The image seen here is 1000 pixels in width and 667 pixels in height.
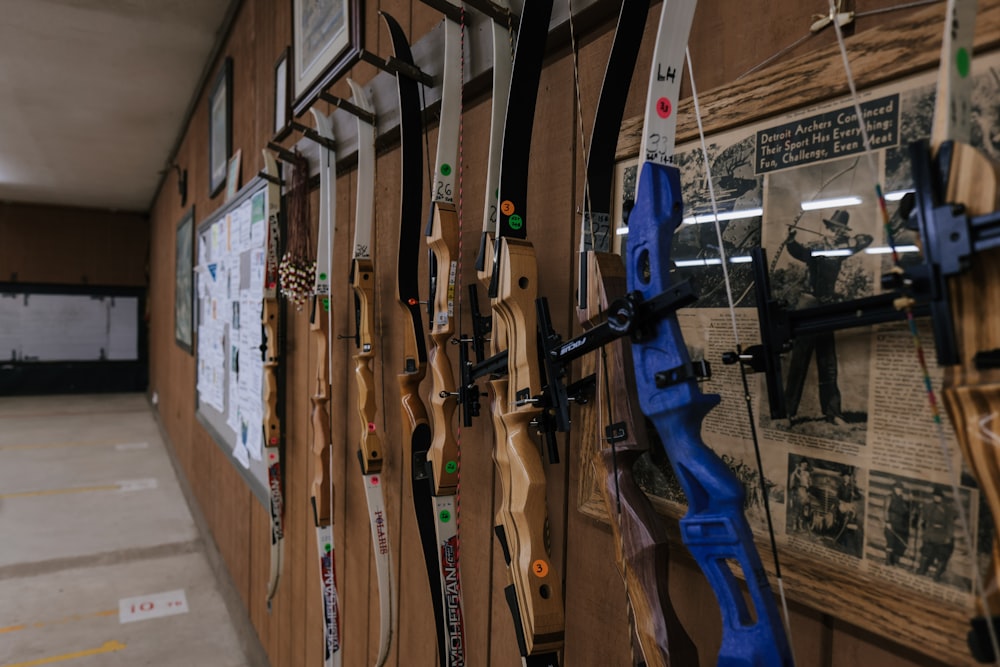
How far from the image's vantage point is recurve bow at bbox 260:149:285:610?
1.85 m

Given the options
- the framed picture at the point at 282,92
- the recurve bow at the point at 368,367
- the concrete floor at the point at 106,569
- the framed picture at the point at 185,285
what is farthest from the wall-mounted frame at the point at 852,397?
the framed picture at the point at 185,285

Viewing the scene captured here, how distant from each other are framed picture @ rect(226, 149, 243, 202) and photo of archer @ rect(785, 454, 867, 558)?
8.49 ft

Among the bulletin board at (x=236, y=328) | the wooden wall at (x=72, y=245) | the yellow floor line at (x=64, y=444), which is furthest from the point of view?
the wooden wall at (x=72, y=245)

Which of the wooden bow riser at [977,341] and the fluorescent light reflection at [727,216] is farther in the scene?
the fluorescent light reflection at [727,216]

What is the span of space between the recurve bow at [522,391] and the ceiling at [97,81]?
2796 millimetres

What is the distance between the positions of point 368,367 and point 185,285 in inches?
152

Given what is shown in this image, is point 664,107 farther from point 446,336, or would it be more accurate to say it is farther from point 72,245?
point 72,245

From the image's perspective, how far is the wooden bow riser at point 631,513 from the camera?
541 millimetres

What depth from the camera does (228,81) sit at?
2920 mm

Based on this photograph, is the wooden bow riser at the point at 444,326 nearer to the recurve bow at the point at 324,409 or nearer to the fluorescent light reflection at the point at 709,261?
the fluorescent light reflection at the point at 709,261

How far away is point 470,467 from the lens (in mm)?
1038

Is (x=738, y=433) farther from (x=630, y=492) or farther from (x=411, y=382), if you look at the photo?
(x=411, y=382)

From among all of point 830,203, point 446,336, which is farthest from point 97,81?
point 830,203

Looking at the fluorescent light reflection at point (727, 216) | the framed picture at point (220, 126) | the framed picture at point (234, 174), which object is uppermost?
the framed picture at point (220, 126)
